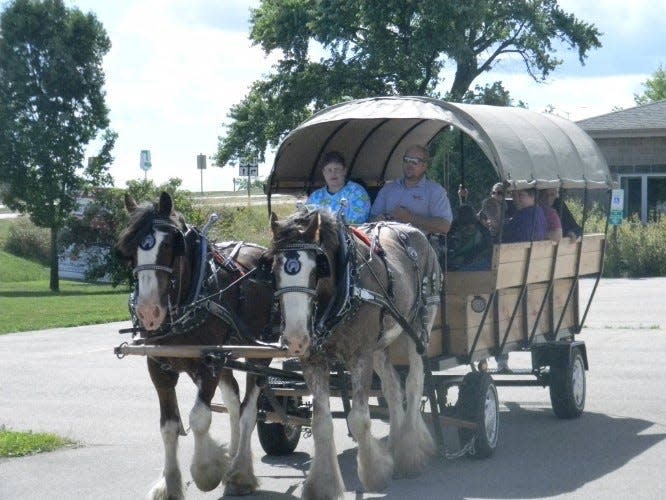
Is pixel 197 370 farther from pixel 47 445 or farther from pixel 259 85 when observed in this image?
pixel 259 85

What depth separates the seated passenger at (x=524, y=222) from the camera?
10.9m

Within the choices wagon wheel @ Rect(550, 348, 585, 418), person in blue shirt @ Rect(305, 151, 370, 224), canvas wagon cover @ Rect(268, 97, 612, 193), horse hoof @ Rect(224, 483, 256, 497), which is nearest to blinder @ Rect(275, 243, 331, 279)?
horse hoof @ Rect(224, 483, 256, 497)

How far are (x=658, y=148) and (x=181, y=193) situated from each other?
57.0ft

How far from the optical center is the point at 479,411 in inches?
358

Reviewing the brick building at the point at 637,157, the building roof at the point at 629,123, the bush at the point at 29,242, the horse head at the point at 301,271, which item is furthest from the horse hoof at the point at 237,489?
the bush at the point at 29,242

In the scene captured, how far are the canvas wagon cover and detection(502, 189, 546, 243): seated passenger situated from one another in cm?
40

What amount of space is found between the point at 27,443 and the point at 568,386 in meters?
4.50

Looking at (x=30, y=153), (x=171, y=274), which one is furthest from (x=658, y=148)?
(x=171, y=274)

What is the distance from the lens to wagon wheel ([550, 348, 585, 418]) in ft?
35.0

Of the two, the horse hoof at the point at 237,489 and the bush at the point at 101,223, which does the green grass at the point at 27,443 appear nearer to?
the horse hoof at the point at 237,489

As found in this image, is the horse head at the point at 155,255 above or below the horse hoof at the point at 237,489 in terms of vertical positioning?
above

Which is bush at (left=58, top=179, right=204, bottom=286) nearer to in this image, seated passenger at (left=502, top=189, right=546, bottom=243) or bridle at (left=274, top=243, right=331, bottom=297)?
seated passenger at (left=502, top=189, right=546, bottom=243)

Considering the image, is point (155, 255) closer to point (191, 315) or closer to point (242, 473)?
point (191, 315)

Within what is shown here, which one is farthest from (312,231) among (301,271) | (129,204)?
(129,204)
